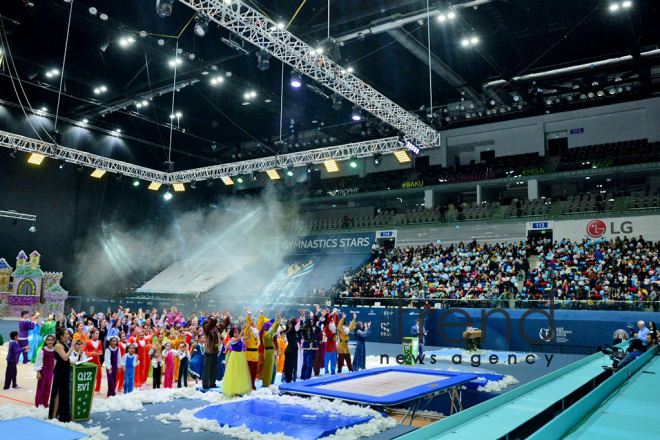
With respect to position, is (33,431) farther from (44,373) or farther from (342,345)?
(342,345)

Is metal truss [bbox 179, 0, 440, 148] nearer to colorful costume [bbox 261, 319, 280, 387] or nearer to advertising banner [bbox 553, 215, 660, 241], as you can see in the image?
colorful costume [bbox 261, 319, 280, 387]

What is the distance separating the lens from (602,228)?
2403cm

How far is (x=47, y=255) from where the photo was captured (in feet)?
93.9

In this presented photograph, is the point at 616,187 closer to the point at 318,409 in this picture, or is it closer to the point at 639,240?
the point at 639,240

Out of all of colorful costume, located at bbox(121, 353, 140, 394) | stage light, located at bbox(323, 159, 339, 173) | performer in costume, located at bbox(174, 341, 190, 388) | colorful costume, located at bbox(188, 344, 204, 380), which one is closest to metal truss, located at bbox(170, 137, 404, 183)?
stage light, located at bbox(323, 159, 339, 173)

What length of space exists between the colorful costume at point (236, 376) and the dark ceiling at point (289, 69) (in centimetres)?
994

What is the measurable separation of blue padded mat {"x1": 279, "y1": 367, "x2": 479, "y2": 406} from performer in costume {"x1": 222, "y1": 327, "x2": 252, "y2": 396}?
0.95m

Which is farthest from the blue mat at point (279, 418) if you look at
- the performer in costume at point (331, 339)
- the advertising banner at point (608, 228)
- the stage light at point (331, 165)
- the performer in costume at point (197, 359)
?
the advertising banner at point (608, 228)

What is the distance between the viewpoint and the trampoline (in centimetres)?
779

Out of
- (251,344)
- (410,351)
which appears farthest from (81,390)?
(410,351)

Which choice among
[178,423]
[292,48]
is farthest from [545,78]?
[178,423]

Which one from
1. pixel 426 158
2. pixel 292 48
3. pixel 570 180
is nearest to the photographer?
pixel 292 48

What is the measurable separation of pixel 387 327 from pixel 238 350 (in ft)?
40.2

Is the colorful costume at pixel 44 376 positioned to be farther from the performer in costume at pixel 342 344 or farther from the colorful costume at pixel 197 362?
the performer in costume at pixel 342 344
